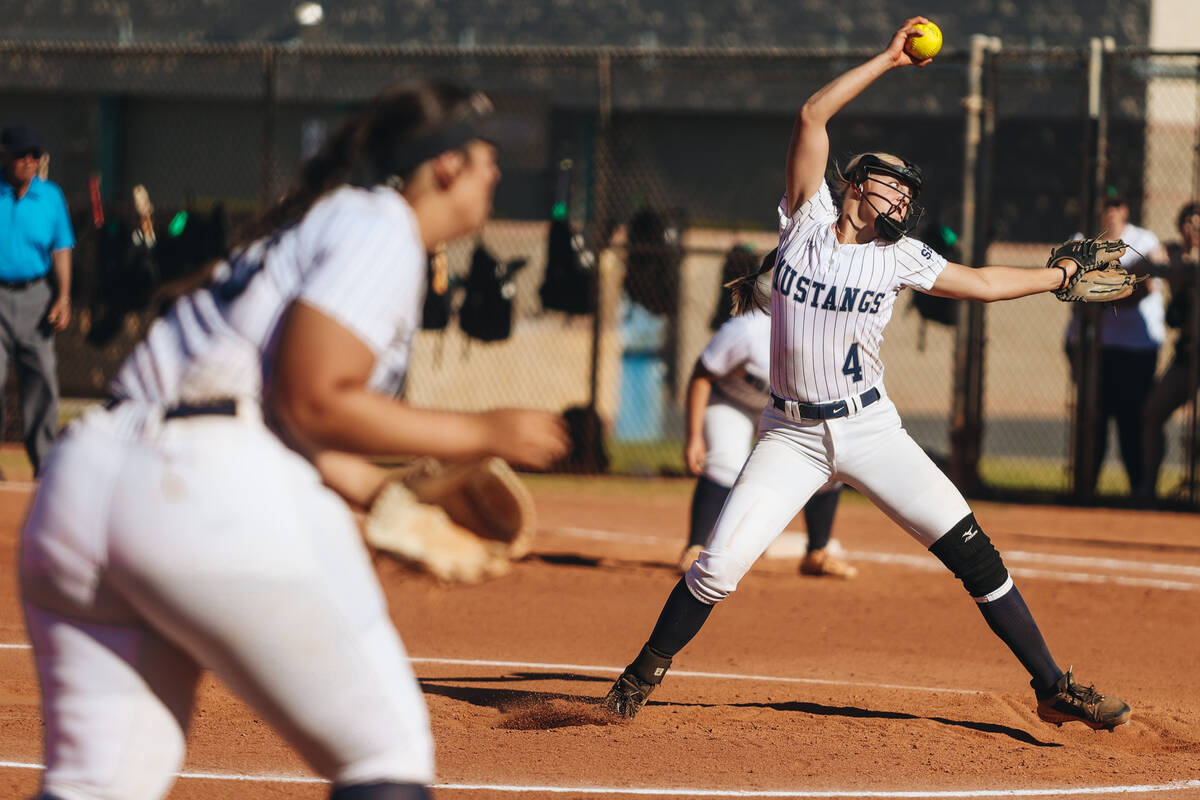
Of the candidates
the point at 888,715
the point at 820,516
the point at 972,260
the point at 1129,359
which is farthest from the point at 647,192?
the point at 888,715

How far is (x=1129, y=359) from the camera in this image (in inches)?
492

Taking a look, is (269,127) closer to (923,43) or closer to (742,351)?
(742,351)

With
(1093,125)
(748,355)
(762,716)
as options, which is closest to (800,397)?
(762,716)

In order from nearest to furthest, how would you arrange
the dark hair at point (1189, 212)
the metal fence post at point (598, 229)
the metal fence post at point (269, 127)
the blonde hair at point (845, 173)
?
the blonde hair at point (845, 173) < the dark hair at point (1189, 212) < the metal fence post at point (598, 229) < the metal fence post at point (269, 127)

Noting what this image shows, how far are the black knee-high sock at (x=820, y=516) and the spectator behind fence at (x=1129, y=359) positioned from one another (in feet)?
13.8

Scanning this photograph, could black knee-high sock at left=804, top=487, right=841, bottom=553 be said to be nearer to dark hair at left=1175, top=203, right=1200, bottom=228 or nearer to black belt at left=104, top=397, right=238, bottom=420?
dark hair at left=1175, top=203, right=1200, bottom=228

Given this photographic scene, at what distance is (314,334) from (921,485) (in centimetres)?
319

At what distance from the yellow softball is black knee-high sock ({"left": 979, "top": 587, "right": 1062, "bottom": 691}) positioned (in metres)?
1.91

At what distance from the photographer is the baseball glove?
2.85m

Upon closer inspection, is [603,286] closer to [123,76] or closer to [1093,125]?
[1093,125]

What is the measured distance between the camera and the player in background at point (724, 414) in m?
8.04

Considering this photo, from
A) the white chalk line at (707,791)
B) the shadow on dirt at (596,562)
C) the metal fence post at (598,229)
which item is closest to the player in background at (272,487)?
the white chalk line at (707,791)

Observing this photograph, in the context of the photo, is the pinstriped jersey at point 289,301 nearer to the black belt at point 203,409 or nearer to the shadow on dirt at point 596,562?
the black belt at point 203,409

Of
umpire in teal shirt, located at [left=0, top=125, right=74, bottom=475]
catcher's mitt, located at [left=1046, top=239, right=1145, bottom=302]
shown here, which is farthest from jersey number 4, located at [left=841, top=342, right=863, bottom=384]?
umpire in teal shirt, located at [left=0, top=125, right=74, bottom=475]
